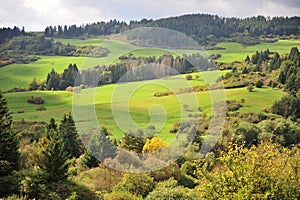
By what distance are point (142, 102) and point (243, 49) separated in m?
112

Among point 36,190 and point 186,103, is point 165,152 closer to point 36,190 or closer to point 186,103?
point 36,190

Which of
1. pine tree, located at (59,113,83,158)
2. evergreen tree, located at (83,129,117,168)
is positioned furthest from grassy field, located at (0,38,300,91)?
evergreen tree, located at (83,129,117,168)

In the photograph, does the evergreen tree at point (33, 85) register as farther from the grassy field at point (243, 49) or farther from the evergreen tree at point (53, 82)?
the grassy field at point (243, 49)

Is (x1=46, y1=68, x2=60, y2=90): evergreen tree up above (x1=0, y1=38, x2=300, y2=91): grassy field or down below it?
below

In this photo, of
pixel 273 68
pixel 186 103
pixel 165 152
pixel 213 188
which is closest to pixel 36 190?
pixel 213 188

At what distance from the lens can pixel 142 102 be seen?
220 ft

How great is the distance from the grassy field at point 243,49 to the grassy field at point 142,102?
57.8m

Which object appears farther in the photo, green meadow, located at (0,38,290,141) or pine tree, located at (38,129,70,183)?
green meadow, located at (0,38,290,141)

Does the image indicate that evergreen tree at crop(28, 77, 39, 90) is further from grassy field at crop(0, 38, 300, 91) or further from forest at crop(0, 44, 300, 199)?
forest at crop(0, 44, 300, 199)

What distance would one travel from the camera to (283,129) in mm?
58625

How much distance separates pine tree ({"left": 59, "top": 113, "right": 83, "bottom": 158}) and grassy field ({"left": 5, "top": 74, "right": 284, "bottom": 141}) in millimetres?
3477

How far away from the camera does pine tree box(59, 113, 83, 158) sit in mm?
46400

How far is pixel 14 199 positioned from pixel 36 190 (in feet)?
11.9

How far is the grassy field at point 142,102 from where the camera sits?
5015 cm
